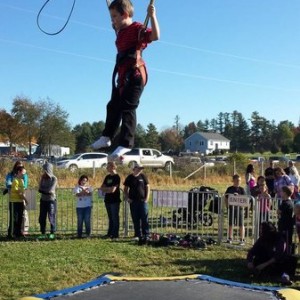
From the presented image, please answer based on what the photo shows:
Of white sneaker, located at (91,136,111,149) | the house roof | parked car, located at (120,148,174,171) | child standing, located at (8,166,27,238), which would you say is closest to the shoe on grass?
white sneaker, located at (91,136,111,149)

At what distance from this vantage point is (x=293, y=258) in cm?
711

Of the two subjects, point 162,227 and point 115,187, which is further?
point 162,227

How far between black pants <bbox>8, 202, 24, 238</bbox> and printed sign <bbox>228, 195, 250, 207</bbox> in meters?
4.08

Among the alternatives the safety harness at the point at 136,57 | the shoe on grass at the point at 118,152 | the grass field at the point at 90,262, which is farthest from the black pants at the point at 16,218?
the safety harness at the point at 136,57

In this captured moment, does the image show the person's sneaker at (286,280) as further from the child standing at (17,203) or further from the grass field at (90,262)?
the child standing at (17,203)

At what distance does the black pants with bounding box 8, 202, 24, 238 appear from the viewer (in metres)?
10.1

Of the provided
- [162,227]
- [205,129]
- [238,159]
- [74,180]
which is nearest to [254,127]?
[205,129]

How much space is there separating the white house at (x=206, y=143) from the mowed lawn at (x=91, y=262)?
8447 centimetres

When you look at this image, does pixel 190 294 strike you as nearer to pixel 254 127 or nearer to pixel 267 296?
pixel 267 296

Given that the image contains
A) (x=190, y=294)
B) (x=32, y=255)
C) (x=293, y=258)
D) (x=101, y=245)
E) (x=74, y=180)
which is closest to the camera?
(x=190, y=294)

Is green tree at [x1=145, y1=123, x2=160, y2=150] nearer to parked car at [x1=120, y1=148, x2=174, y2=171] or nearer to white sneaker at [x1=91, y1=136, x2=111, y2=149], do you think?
parked car at [x1=120, y1=148, x2=174, y2=171]

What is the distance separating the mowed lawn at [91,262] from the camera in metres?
6.86

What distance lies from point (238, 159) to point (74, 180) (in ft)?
46.8

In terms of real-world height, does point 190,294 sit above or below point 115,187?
below
